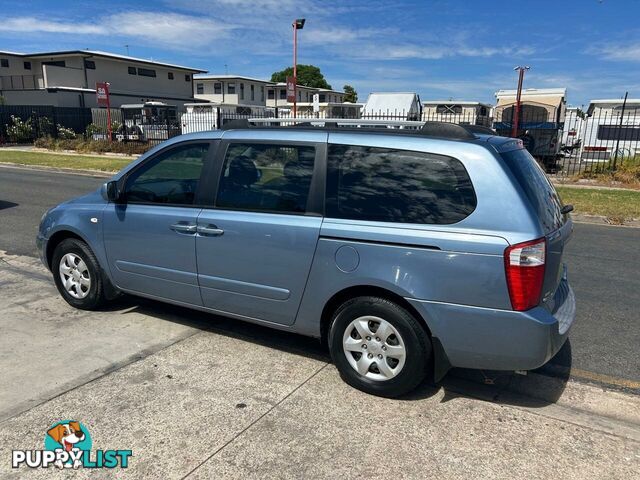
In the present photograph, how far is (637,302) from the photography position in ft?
17.4

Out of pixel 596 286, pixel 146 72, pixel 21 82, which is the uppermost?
pixel 146 72

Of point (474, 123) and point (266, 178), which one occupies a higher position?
point (474, 123)

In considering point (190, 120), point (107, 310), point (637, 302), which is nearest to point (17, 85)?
point (190, 120)

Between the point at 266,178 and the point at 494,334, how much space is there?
1.88m

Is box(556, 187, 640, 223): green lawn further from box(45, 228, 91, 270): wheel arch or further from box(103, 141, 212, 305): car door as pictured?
box(45, 228, 91, 270): wheel arch

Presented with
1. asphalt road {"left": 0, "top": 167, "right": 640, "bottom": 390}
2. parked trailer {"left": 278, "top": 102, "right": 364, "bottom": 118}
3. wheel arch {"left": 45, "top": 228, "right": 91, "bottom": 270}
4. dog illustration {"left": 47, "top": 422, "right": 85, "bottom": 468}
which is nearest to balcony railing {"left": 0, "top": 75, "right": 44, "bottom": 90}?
parked trailer {"left": 278, "top": 102, "right": 364, "bottom": 118}

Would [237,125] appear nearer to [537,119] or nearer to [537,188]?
[537,188]

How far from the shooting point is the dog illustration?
284 cm

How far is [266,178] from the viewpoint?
12.3 feet

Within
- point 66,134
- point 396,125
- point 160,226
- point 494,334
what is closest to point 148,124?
point 66,134

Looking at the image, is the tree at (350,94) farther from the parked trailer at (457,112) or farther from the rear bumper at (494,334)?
the rear bumper at (494,334)

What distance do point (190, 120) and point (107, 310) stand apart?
2320 centimetres

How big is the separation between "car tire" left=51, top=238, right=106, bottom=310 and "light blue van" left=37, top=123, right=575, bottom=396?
0.56 m

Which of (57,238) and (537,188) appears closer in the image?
(537,188)
